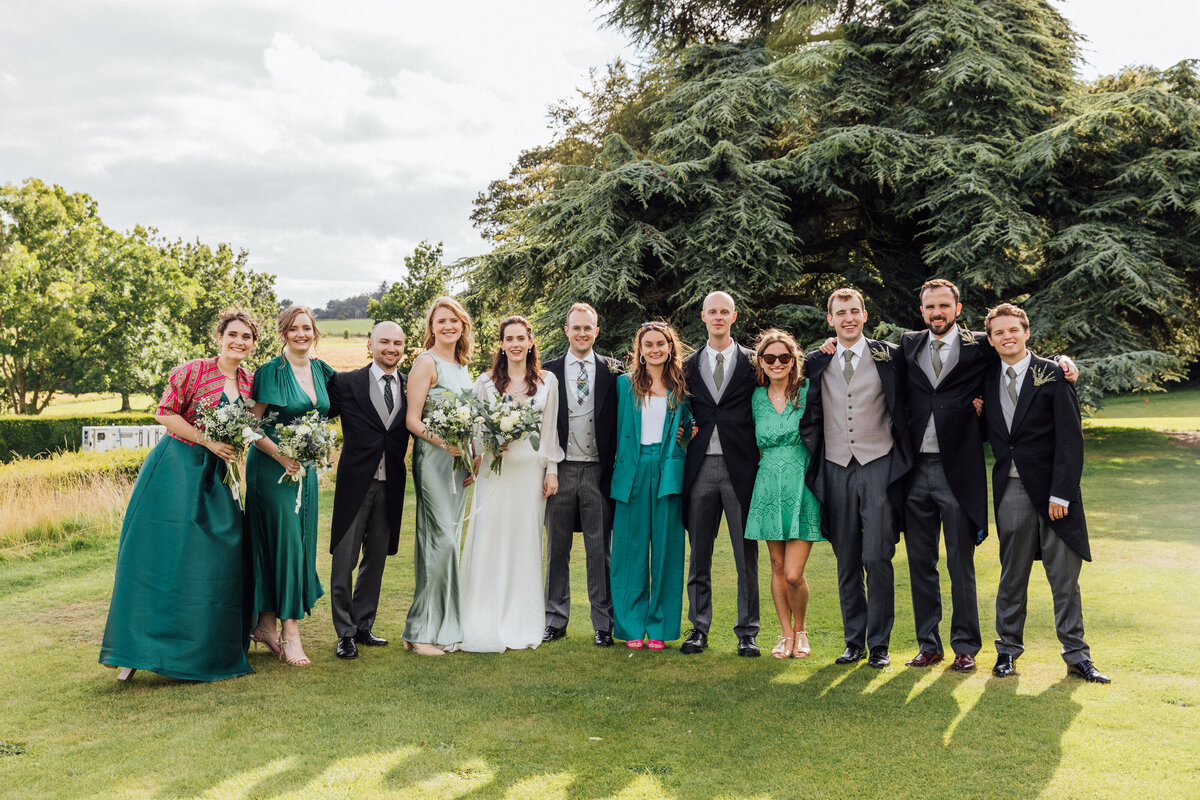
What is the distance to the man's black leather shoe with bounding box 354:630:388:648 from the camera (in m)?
5.89

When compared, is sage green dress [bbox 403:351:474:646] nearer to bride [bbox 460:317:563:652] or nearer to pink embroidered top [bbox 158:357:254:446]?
bride [bbox 460:317:563:652]

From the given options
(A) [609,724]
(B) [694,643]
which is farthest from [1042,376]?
(A) [609,724]

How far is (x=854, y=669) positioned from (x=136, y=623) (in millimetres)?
4428

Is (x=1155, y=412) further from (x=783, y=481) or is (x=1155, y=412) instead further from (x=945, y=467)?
(x=783, y=481)

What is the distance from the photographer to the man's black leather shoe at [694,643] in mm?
5647

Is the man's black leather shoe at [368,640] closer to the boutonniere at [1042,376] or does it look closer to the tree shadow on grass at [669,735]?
the tree shadow on grass at [669,735]

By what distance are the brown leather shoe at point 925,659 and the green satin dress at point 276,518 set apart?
3.99m

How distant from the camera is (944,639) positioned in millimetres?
6062

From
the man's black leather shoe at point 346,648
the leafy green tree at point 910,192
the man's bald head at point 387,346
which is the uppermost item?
the leafy green tree at point 910,192

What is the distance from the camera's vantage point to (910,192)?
49.9 ft

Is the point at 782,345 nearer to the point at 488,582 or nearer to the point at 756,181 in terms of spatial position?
the point at 488,582

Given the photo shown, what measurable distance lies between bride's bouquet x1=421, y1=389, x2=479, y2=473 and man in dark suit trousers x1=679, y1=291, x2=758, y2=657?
153 cm

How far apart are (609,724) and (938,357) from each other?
3.03 metres

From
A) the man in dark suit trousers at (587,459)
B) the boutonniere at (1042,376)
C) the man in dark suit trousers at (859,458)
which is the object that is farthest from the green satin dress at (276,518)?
the boutonniere at (1042,376)
